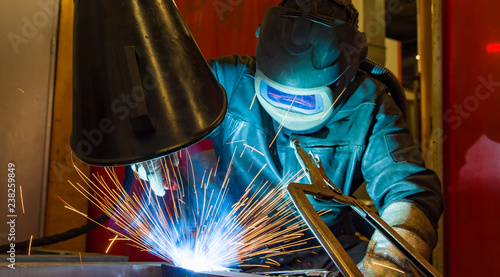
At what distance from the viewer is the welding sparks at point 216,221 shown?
1729 mm

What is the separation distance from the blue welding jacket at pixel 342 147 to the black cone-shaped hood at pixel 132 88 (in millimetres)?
984

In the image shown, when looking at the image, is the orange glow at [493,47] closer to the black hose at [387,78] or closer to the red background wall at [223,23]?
the black hose at [387,78]

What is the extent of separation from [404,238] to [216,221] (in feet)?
3.22

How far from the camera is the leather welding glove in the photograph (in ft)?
3.84

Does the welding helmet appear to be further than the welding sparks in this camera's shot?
No

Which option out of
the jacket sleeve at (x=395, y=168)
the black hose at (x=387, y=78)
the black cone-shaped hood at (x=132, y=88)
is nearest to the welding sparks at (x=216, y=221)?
the jacket sleeve at (x=395, y=168)

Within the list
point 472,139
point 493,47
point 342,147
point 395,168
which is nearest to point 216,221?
point 342,147

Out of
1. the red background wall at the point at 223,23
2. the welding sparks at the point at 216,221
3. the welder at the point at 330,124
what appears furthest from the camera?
the red background wall at the point at 223,23

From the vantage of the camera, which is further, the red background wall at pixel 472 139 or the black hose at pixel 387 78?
the red background wall at pixel 472 139

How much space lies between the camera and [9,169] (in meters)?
2.35

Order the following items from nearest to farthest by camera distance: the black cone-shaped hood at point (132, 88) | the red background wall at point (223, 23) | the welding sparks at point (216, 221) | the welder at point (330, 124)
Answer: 1. the black cone-shaped hood at point (132, 88)
2. the welder at point (330, 124)
3. the welding sparks at point (216, 221)
4. the red background wall at point (223, 23)

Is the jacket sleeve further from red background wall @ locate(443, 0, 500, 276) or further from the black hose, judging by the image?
red background wall @ locate(443, 0, 500, 276)

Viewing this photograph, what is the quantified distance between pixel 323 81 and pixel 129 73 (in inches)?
33.7

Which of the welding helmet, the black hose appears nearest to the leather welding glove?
the welding helmet
